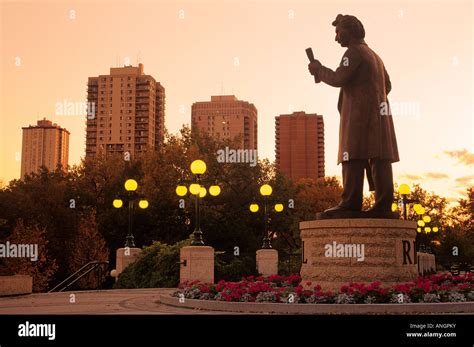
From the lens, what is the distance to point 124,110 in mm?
139000

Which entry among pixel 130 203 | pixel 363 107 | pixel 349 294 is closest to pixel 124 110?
pixel 130 203

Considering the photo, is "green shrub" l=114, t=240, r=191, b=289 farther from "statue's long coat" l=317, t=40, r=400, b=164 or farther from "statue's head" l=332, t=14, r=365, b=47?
"statue's head" l=332, t=14, r=365, b=47

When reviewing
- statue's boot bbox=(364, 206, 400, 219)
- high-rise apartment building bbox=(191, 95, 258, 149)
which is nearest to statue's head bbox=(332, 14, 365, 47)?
statue's boot bbox=(364, 206, 400, 219)

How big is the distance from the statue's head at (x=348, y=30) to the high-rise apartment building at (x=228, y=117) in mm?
112389

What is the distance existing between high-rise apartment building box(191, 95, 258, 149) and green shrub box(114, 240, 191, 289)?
105 meters

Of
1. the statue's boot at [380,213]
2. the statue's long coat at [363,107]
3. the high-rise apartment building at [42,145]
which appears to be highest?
the high-rise apartment building at [42,145]

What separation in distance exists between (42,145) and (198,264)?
430 feet

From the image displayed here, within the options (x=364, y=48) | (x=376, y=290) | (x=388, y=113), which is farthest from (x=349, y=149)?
(x=376, y=290)

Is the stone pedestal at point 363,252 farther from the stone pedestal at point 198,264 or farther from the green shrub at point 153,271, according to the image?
the green shrub at point 153,271

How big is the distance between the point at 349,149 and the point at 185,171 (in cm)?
2972

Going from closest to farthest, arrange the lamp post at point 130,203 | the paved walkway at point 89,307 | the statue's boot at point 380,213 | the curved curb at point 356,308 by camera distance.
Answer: the curved curb at point 356,308, the paved walkway at point 89,307, the statue's boot at point 380,213, the lamp post at point 130,203

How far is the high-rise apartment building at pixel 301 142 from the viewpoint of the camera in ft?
506

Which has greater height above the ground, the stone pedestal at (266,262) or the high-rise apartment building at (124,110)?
the high-rise apartment building at (124,110)

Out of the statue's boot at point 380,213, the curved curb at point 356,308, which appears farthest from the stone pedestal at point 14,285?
the statue's boot at point 380,213
